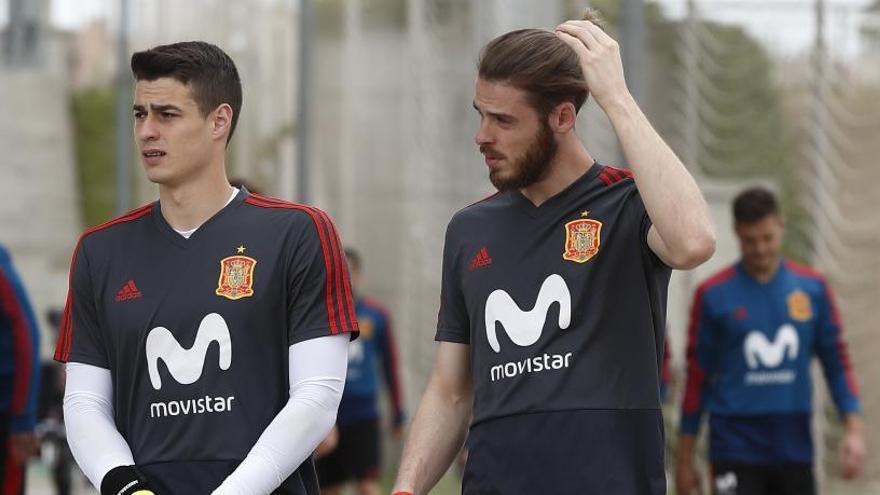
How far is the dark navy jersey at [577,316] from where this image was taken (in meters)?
4.68

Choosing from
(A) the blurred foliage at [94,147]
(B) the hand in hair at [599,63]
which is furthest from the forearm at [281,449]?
(A) the blurred foliage at [94,147]

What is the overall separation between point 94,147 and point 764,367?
2253 centimetres

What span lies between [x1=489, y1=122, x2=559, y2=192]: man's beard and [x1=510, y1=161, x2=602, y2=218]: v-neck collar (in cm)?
10

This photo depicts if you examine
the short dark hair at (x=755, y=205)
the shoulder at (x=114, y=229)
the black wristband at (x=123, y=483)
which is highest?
the shoulder at (x=114, y=229)

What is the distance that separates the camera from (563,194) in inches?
191

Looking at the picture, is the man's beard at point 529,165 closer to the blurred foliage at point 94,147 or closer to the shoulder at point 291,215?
the shoulder at point 291,215

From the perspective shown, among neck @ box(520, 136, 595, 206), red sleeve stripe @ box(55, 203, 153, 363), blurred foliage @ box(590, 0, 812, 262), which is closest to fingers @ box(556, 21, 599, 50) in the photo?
neck @ box(520, 136, 595, 206)

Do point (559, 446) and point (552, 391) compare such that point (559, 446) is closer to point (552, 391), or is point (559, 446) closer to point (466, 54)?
point (552, 391)

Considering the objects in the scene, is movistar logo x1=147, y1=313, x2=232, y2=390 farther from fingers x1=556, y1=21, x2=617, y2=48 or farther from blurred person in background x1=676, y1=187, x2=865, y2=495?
blurred person in background x1=676, y1=187, x2=865, y2=495

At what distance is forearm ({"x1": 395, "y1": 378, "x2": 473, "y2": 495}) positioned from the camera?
4.85 meters

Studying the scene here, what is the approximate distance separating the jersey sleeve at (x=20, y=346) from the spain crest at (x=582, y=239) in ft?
14.0

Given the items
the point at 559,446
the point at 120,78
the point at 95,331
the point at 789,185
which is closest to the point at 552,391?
the point at 559,446

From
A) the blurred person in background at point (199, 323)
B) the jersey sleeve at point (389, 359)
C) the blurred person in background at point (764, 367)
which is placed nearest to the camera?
the blurred person in background at point (199, 323)

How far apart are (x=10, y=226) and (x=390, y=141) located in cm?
838
